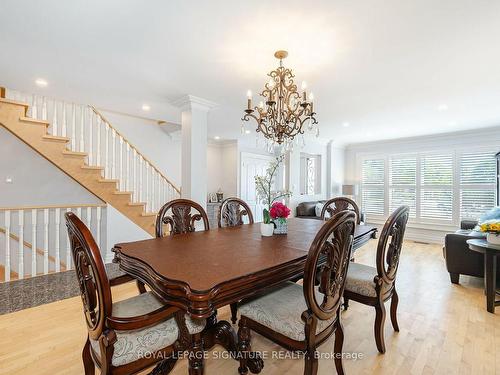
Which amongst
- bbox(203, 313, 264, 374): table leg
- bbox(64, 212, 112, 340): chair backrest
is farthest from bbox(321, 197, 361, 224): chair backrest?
bbox(64, 212, 112, 340): chair backrest

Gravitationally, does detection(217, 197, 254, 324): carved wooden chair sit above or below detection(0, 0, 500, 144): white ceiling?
below

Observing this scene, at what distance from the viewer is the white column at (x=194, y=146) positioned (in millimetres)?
3562

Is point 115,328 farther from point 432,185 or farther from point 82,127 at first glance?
point 432,185

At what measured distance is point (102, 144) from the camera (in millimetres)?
4398

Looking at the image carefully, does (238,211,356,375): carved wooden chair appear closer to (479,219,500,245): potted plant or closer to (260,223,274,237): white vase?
(260,223,274,237): white vase

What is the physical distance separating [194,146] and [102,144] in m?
1.89

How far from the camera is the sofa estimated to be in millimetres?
3176

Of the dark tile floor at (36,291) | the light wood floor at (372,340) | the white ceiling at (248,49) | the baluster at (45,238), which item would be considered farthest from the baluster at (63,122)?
the light wood floor at (372,340)

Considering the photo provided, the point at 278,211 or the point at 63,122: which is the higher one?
the point at 63,122

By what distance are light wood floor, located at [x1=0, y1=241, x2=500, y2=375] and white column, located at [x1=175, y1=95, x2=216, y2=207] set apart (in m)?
1.43

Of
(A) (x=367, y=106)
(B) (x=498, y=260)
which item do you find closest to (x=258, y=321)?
(B) (x=498, y=260)

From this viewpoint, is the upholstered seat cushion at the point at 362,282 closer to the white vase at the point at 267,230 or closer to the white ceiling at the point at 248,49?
the white vase at the point at 267,230

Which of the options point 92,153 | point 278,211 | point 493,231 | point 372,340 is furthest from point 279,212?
point 92,153

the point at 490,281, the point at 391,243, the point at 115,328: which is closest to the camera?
the point at 115,328
